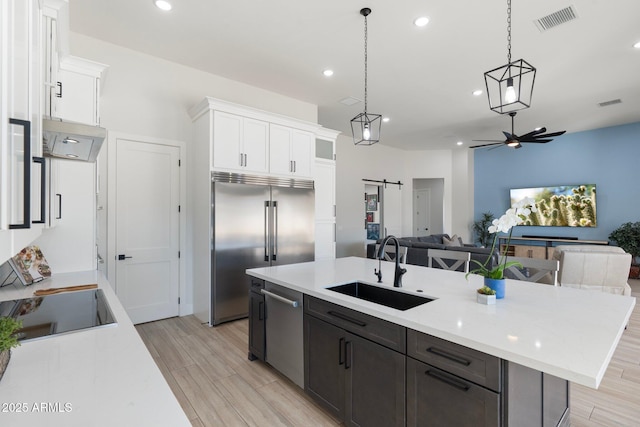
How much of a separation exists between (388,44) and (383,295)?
9.57ft

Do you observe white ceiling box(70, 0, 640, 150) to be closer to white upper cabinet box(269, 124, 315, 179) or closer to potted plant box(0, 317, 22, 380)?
white upper cabinet box(269, 124, 315, 179)

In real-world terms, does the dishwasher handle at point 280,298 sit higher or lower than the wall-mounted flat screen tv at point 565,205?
lower

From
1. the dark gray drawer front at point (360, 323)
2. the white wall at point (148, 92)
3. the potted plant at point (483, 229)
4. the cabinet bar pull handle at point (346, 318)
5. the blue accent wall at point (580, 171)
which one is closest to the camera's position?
the dark gray drawer front at point (360, 323)

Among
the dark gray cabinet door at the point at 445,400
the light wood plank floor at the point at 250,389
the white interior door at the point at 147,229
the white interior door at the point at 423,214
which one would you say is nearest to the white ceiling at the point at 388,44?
the white interior door at the point at 147,229

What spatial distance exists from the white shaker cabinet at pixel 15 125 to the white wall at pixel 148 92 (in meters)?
3.25

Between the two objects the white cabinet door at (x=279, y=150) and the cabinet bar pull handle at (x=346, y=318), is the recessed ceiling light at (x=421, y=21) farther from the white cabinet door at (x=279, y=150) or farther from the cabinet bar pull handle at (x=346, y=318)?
the cabinet bar pull handle at (x=346, y=318)

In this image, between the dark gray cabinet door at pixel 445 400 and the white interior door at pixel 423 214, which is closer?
the dark gray cabinet door at pixel 445 400

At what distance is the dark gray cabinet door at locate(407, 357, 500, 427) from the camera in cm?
124

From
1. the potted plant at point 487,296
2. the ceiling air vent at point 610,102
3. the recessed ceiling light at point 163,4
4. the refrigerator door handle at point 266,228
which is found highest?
the recessed ceiling light at point 163,4

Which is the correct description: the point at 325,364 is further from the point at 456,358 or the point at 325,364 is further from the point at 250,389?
the point at 456,358

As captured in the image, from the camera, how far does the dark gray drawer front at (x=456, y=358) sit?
122 centimetres

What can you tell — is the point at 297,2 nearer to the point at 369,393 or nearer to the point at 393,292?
the point at 393,292

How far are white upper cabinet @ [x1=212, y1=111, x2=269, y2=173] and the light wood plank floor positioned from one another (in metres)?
2.05

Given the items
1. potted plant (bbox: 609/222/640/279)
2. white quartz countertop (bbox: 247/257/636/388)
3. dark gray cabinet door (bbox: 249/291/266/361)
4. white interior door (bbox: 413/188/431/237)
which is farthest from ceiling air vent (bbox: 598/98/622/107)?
dark gray cabinet door (bbox: 249/291/266/361)
